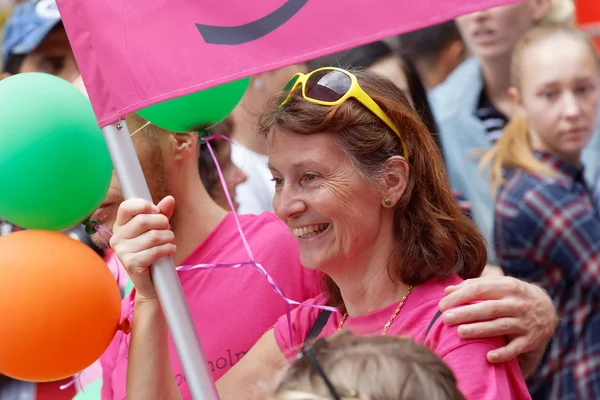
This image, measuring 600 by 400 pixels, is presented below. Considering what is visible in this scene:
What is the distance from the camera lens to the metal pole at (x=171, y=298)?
215cm

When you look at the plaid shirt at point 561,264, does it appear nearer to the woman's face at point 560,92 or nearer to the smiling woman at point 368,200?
the woman's face at point 560,92

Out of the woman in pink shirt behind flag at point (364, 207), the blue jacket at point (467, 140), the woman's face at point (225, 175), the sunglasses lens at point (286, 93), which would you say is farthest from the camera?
the blue jacket at point (467, 140)

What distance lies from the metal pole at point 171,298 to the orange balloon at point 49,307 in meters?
0.26

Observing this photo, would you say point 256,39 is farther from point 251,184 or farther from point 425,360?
point 251,184

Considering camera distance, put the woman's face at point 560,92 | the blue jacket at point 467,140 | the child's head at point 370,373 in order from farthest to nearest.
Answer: the blue jacket at point 467,140, the woman's face at point 560,92, the child's head at point 370,373

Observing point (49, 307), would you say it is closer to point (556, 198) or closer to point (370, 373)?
point (370, 373)

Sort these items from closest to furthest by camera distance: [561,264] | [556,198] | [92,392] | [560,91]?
[92,392] → [561,264] → [556,198] → [560,91]

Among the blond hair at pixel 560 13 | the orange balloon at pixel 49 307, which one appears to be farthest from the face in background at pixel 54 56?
the blond hair at pixel 560 13

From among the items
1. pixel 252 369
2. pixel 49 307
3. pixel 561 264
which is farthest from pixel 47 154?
pixel 561 264

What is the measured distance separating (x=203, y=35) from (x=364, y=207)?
591 millimetres

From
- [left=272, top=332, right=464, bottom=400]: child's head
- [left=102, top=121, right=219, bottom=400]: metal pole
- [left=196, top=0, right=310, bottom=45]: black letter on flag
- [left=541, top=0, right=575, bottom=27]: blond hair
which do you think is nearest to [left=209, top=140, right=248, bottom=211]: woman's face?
[left=102, top=121, right=219, bottom=400]: metal pole

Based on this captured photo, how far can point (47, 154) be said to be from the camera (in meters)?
2.40

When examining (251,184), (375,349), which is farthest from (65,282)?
(251,184)

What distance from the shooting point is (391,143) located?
2369mm
